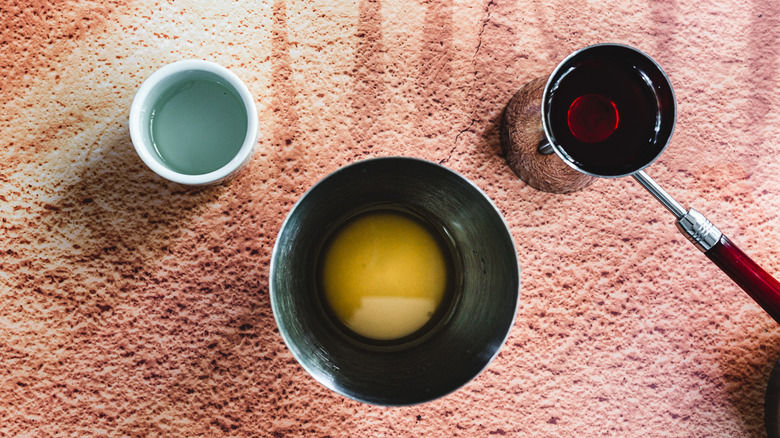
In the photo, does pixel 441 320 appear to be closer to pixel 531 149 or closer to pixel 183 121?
pixel 531 149

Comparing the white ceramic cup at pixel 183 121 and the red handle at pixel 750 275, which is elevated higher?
the white ceramic cup at pixel 183 121

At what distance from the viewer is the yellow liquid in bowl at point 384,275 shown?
559 mm

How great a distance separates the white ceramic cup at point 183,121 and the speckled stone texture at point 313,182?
0.27 feet

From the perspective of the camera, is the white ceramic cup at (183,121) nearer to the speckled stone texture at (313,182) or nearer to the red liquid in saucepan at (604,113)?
the speckled stone texture at (313,182)

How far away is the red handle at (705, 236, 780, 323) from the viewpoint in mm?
520

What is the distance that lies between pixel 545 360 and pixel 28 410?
69 centimetres

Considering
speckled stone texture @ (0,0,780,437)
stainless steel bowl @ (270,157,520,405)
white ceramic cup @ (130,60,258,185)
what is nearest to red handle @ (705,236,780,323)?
speckled stone texture @ (0,0,780,437)

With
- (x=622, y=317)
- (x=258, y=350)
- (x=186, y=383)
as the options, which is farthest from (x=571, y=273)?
(x=186, y=383)

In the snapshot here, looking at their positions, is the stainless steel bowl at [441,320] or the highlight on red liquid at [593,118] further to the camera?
the highlight on red liquid at [593,118]

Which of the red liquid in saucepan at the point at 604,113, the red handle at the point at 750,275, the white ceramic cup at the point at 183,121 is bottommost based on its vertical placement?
the red handle at the point at 750,275

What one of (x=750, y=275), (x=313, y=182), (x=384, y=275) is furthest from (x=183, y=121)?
(x=750, y=275)

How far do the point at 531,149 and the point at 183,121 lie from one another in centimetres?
43

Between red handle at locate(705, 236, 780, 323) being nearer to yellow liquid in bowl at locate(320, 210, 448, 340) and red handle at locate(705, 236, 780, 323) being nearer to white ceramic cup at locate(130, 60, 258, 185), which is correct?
yellow liquid in bowl at locate(320, 210, 448, 340)

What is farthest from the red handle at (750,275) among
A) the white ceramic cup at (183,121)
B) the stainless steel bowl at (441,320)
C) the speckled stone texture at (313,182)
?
the white ceramic cup at (183,121)
